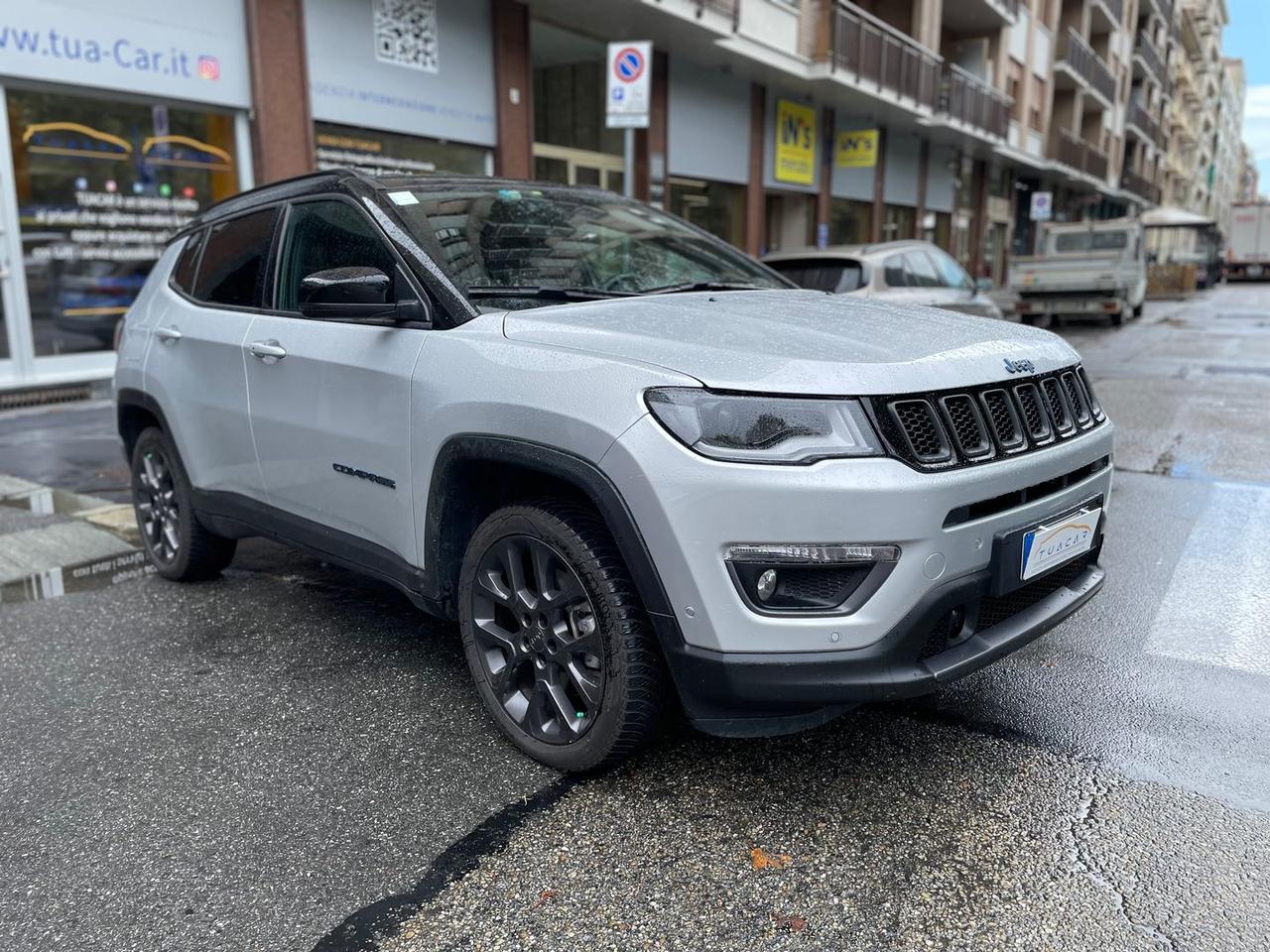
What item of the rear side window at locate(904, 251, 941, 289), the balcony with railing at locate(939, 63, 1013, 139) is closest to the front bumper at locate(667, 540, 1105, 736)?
the rear side window at locate(904, 251, 941, 289)

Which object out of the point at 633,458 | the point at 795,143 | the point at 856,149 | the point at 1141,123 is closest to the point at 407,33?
the point at 795,143

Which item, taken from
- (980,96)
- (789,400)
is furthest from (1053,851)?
(980,96)

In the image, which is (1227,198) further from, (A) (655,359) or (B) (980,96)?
(A) (655,359)

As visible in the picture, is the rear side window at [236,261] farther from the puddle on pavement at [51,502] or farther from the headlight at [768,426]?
the puddle on pavement at [51,502]

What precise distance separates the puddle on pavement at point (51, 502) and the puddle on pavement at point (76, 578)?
1.10m

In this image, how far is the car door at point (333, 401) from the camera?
3.20 m

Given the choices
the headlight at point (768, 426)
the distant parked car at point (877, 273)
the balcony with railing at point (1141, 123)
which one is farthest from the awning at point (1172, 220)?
the headlight at point (768, 426)

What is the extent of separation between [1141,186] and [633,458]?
62.1m

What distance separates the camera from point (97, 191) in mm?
9930

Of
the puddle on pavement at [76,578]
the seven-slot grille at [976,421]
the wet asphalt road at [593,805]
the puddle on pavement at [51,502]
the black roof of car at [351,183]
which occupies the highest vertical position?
the black roof of car at [351,183]

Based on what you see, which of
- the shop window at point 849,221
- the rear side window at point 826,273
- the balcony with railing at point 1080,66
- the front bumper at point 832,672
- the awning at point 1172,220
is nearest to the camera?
the front bumper at point 832,672

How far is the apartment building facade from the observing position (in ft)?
31.4

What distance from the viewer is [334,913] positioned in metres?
2.29

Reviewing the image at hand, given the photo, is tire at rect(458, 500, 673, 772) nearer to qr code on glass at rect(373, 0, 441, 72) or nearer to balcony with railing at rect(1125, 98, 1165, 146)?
qr code on glass at rect(373, 0, 441, 72)
